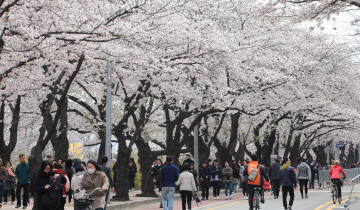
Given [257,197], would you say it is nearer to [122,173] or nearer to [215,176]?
[122,173]

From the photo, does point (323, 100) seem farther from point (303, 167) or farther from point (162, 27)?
point (162, 27)

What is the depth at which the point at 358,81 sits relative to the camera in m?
36.7

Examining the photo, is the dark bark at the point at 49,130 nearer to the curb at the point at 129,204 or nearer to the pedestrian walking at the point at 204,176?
the curb at the point at 129,204

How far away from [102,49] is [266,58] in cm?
1243

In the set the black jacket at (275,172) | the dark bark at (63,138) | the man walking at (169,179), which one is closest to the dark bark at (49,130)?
the man walking at (169,179)

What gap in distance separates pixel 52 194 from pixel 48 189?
0.13 m

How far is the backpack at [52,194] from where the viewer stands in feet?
33.1

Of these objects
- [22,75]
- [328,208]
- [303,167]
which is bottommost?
[328,208]

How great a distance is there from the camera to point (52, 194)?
402 inches

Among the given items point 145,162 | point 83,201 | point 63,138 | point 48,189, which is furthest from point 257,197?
point 145,162

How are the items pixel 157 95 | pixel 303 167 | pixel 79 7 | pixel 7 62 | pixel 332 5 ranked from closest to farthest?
1. pixel 332 5
2. pixel 79 7
3. pixel 7 62
4. pixel 303 167
5. pixel 157 95

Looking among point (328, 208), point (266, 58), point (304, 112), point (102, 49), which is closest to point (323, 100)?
point (304, 112)

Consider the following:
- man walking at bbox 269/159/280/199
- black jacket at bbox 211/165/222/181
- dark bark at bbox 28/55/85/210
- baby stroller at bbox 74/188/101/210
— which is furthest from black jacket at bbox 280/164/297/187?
baby stroller at bbox 74/188/101/210

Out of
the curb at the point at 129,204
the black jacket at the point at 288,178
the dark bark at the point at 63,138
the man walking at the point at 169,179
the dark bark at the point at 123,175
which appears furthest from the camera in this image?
the dark bark at the point at 123,175
